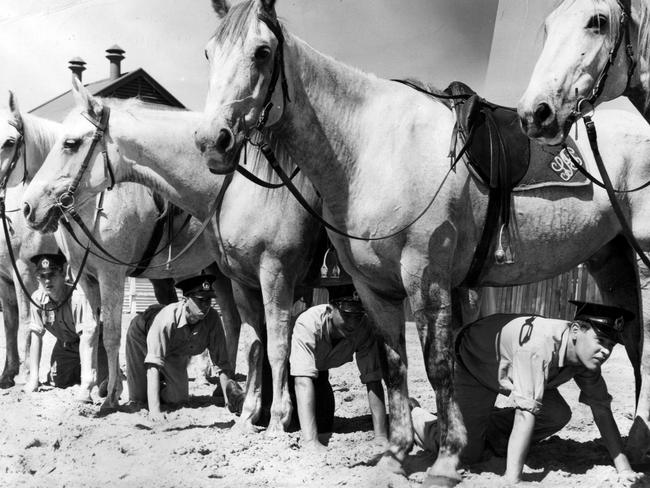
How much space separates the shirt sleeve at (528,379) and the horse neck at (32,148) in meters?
5.80

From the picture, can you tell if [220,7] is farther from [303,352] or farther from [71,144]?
[303,352]

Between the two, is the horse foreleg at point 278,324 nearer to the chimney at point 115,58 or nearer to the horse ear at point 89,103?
the horse ear at point 89,103

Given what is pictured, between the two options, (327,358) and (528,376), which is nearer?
(528,376)

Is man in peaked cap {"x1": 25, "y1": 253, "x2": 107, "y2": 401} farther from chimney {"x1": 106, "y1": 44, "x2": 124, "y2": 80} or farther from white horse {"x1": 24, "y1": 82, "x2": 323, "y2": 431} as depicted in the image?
chimney {"x1": 106, "y1": 44, "x2": 124, "y2": 80}

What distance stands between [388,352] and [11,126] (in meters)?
5.50

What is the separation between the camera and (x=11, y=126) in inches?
354

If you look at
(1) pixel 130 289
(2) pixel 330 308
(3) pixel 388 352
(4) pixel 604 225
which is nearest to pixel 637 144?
(4) pixel 604 225

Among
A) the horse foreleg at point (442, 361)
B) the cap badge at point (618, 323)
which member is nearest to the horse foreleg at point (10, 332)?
the horse foreleg at point (442, 361)

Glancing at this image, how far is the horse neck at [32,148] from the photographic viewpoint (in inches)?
353

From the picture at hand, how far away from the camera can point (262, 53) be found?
4.99 m

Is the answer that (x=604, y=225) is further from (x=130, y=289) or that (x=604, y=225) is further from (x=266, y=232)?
(x=130, y=289)

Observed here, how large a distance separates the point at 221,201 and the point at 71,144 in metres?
1.56

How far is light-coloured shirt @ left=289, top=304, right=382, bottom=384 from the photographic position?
20.8ft

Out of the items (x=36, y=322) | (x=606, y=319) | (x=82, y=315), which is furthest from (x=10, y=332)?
(x=606, y=319)
